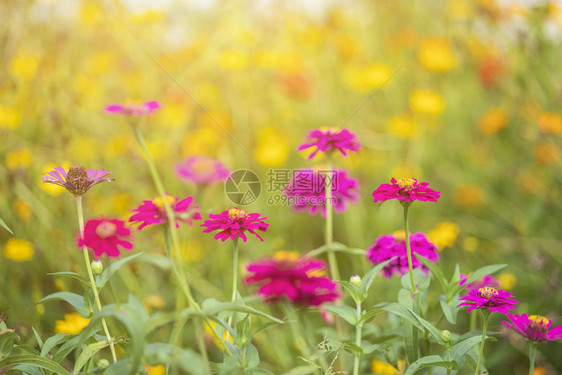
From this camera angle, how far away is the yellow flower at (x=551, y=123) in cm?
130

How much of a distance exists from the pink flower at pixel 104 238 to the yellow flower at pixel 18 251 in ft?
2.27

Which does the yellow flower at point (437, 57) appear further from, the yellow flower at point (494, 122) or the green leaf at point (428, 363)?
the green leaf at point (428, 363)

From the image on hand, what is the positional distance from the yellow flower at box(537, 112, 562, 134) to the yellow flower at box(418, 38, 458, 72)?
0.53m

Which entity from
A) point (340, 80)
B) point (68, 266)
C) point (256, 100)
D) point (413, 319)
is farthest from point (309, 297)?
point (340, 80)

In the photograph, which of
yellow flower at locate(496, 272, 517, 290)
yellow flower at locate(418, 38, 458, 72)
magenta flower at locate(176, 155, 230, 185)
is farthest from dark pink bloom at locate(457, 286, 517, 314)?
yellow flower at locate(418, 38, 458, 72)

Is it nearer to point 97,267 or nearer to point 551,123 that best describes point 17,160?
point 97,267

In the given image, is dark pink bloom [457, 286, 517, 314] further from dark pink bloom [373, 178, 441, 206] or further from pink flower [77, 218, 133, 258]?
pink flower [77, 218, 133, 258]

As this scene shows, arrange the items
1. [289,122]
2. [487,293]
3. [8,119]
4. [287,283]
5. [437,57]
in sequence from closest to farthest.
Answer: [287,283] < [487,293] < [8,119] < [437,57] < [289,122]

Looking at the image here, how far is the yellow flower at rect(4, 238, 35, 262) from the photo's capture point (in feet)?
3.63

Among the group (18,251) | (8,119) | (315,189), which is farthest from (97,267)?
(8,119)

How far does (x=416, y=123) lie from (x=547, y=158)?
39cm

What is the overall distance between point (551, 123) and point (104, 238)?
3.99ft

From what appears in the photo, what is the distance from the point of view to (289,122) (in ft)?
6.12

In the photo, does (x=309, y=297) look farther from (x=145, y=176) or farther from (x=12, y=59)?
(x=12, y=59)
